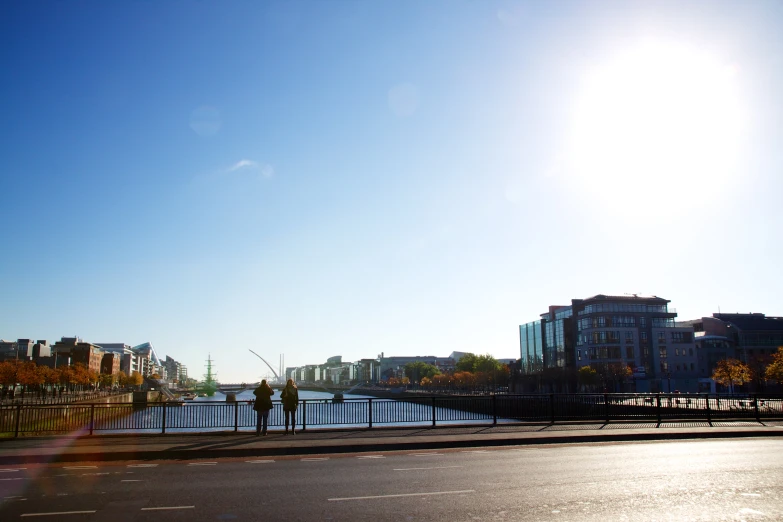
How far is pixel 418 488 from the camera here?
40.0ft

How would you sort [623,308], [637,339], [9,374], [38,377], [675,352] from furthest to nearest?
[623,308]
[675,352]
[637,339]
[38,377]
[9,374]

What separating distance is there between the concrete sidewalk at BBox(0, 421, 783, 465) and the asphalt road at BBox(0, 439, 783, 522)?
1.18 meters

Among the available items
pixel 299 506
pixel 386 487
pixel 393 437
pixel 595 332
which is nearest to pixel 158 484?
pixel 299 506

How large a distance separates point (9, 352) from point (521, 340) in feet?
448

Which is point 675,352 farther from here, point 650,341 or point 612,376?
point 612,376

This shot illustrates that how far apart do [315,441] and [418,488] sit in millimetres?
8358

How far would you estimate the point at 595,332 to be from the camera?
118562 millimetres

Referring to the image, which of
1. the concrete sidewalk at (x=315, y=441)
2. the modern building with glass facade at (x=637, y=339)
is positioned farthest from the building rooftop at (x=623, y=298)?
the concrete sidewalk at (x=315, y=441)

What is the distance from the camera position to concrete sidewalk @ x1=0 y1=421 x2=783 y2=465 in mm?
17250

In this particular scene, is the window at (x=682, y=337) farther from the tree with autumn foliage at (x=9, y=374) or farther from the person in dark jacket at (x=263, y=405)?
the tree with autumn foliage at (x=9, y=374)

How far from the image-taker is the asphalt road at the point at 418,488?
32.8 ft

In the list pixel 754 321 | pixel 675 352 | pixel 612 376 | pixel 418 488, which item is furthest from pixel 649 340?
pixel 418 488

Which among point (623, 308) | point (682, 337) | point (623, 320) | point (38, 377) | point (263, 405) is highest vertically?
point (623, 308)

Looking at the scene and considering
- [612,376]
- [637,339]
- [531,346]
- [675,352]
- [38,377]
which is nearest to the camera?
[612,376]
